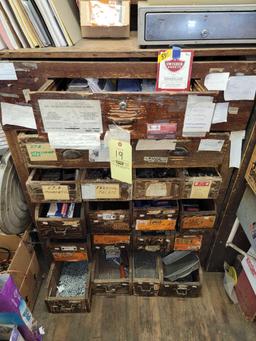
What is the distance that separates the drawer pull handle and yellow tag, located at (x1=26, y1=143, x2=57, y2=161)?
0.04 m

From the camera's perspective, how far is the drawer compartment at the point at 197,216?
4.05ft

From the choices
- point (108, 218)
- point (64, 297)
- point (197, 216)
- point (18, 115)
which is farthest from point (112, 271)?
point (18, 115)

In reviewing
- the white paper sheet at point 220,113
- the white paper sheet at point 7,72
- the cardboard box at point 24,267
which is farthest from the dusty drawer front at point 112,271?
the white paper sheet at point 7,72

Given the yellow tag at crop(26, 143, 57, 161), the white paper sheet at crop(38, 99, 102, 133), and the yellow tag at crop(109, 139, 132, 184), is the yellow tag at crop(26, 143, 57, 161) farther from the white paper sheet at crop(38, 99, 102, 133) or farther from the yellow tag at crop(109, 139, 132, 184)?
the yellow tag at crop(109, 139, 132, 184)

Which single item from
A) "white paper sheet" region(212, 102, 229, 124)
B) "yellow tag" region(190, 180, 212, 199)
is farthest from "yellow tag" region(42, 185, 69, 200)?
"white paper sheet" region(212, 102, 229, 124)

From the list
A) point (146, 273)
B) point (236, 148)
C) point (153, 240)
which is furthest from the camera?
point (146, 273)

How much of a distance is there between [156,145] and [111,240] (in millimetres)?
610

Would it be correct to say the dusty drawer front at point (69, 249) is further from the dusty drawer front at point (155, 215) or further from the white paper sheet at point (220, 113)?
the white paper sheet at point (220, 113)

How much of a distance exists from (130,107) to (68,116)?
0.21 metres

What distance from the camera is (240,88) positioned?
923 millimetres

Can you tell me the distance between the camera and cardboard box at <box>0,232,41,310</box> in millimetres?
1334

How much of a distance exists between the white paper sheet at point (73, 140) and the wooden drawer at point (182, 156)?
0.18 metres

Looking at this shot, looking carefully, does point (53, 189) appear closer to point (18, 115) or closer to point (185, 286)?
point (18, 115)

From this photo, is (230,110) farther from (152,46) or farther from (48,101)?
(48,101)
